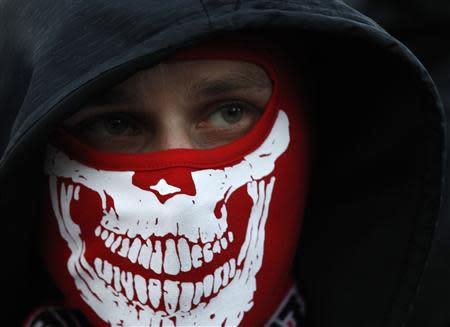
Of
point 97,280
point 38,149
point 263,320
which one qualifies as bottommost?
point 263,320

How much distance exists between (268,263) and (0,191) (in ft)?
2.15

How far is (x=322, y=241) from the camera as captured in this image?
2.02 m

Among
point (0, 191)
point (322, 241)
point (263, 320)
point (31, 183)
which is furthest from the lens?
point (322, 241)

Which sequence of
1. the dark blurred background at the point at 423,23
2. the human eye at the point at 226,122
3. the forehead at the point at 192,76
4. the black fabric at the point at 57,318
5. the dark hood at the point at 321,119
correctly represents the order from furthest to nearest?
the dark blurred background at the point at 423,23, the black fabric at the point at 57,318, the human eye at the point at 226,122, the forehead at the point at 192,76, the dark hood at the point at 321,119

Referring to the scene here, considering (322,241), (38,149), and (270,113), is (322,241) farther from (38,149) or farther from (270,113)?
(38,149)

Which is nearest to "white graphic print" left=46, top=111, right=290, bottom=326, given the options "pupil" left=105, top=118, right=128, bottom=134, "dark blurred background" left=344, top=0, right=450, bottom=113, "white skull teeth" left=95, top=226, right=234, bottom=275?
"white skull teeth" left=95, top=226, right=234, bottom=275

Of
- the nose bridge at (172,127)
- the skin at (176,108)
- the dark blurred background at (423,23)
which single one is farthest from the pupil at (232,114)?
the dark blurred background at (423,23)

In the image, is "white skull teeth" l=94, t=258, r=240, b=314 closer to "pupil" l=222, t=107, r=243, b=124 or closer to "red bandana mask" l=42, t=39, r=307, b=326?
"red bandana mask" l=42, t=39, r=307, b=326

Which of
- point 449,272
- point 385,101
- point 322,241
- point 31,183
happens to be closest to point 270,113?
point 385,101

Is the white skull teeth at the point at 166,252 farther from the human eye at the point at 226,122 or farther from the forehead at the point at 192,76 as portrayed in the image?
the forehead at the point at 192,76

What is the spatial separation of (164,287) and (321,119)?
648 millimetres

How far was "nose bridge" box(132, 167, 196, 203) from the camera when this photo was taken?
5.25 feet

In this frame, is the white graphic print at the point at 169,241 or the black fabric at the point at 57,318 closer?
the white graphic print at the point at 169,241

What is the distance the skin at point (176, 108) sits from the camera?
1601 millimetres
